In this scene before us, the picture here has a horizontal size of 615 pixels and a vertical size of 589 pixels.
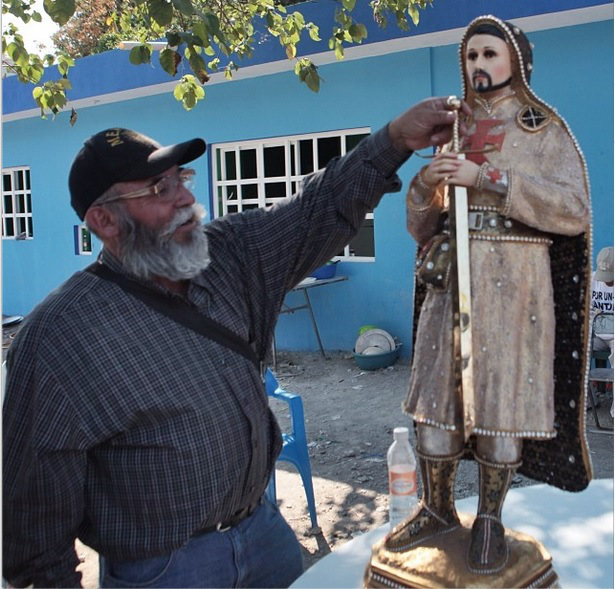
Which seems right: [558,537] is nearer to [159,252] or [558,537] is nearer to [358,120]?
[159,252]

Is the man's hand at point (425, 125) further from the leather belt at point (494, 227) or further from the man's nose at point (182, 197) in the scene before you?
the man's nose at point (182, 197)

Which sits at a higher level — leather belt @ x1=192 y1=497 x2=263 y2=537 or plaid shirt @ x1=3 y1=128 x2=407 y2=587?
plaid shirt @ x1=3 y1=128 x2=407 y2=587

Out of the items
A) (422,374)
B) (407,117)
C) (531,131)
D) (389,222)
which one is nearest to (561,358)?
(422,374)

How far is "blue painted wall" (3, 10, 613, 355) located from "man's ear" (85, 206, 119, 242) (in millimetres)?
5051

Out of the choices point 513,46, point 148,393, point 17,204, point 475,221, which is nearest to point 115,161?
point 148,393

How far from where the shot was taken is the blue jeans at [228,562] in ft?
6.45

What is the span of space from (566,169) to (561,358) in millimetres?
543

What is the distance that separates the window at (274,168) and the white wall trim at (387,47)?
2.51ft

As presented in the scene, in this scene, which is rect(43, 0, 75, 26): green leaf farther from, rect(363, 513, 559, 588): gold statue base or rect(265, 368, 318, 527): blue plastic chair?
rect(363, 513, 559, 588): gold statue base

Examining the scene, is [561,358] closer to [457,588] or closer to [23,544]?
[457,588]

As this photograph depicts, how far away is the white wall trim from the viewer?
19.4ft

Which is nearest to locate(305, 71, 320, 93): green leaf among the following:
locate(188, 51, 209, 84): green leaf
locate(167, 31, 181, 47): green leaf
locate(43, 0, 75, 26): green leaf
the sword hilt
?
locate(188, 51, 209, 84): green leaf

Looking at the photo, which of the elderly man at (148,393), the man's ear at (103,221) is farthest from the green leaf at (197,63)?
the man's ear at (103,221)

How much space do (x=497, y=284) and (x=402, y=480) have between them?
0.79 meters
